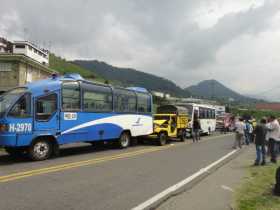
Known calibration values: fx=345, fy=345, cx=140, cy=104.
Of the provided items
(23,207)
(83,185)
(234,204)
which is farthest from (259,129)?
(23,207)

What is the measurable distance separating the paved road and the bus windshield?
1.92 metres

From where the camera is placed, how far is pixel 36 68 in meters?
42.9

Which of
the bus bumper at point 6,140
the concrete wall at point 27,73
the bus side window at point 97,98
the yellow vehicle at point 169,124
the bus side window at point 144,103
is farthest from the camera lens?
the concrete wall at point 27,73

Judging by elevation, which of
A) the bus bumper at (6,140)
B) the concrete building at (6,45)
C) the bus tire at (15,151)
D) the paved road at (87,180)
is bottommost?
the paved road at (87,180)

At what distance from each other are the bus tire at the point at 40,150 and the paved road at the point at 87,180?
1.20 ft

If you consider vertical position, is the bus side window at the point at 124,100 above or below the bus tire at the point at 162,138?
above

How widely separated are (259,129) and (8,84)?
3182 cm

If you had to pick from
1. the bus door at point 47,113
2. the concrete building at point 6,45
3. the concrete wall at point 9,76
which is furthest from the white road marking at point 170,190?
the concrete building at point 6,45

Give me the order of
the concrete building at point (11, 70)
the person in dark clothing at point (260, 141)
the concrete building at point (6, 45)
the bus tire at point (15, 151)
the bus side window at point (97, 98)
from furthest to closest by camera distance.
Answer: the concrete building at point (6, 45) → the concrete building at point (11, 70) → the bus side window at point (97, 98) → the person in dark clothing at point (260, 141) → the bus tire at point (15, 151)

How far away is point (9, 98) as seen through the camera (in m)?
12.4

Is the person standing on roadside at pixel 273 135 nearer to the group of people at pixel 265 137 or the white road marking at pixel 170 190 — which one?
the group of people at pixel 265 137

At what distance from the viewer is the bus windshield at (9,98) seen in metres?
12.1

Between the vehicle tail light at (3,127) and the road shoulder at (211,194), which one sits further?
the vehicle tail light at (3,127)

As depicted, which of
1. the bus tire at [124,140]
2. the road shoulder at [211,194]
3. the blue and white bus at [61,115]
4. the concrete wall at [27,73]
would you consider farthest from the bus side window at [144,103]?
the concrete wall at [27,73]
